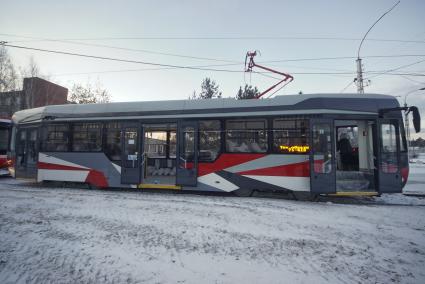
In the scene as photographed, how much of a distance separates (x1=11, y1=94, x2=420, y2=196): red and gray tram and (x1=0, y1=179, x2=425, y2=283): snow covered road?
3.80 feet

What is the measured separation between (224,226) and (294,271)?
2.09m

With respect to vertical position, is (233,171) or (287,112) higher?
(287,112)

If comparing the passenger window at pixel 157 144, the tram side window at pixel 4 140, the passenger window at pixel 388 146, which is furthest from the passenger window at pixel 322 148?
the tram side window at pixel 4 140

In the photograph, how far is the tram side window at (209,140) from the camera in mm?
8375

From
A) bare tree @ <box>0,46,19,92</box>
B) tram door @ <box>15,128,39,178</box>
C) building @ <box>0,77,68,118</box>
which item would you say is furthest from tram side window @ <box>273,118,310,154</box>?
bare tree @ <box>0,46,19,92</box>

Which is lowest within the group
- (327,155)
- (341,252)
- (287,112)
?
(341,252)

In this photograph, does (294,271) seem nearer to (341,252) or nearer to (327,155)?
(341,252)

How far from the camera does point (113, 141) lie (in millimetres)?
9172

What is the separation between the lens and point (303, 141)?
25.3 feet

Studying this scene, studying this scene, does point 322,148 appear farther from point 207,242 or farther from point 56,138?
point 56,138

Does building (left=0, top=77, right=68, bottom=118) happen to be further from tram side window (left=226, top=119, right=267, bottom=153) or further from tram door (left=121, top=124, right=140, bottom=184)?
tram side window (left=226, top=119, right=267, bottom=153)

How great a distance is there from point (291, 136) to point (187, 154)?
3.68 meters

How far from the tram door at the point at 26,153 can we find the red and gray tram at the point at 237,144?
0.15 feet

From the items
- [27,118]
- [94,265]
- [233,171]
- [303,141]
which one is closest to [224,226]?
[94,265]
